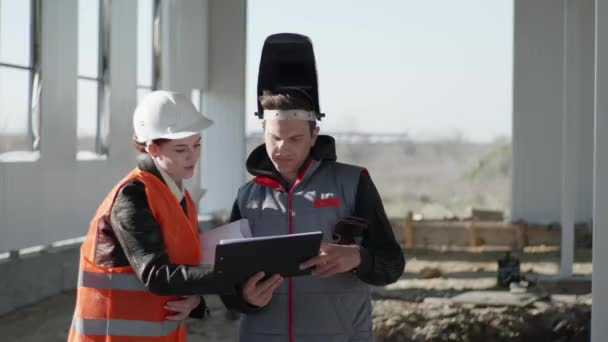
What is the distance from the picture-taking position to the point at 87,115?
364 inches

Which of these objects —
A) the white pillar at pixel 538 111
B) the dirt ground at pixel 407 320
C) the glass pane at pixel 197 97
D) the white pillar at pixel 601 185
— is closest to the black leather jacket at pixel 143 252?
the white pillar at pixel 601 185

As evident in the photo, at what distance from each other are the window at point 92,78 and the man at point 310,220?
641 centimetres

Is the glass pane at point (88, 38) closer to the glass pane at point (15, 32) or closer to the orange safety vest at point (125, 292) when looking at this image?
the glass pane at point (15, 32)

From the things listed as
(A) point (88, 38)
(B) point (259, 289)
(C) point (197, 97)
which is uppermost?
(A) point (88, 38)

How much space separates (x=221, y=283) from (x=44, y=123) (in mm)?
5862

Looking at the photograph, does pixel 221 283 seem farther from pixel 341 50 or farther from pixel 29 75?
pixel 341 50

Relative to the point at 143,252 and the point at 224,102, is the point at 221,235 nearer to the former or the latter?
the point at 143,252

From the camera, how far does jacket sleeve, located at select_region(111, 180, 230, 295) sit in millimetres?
2473

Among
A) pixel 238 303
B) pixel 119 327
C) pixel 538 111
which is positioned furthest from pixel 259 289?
pixel 538 111

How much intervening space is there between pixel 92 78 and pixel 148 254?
7.02 metres

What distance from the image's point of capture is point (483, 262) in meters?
11.6

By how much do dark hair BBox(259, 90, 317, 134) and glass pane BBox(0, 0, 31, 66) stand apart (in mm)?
5064

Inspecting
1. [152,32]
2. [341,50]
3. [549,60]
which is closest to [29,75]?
[152,32]

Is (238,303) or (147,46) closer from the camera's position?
(238,303)
